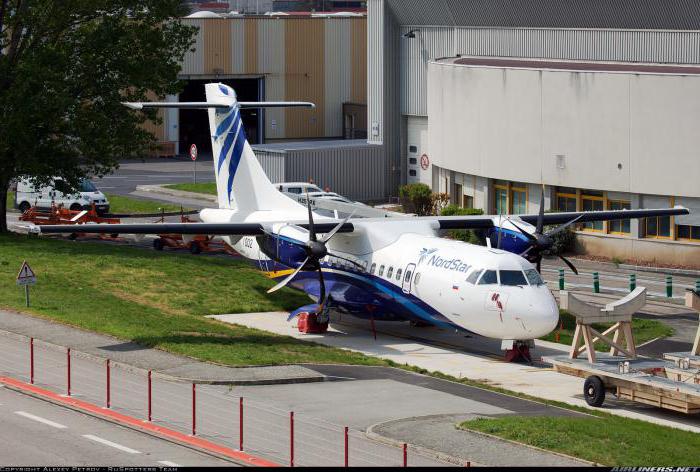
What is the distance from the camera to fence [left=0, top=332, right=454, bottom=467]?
74.4 feet

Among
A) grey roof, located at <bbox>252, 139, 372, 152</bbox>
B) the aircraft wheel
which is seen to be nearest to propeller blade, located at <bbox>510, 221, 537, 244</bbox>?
the aircraft wheel

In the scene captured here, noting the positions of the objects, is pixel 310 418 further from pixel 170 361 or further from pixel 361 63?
pixel 361 63

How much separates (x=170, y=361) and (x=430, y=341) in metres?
9.19

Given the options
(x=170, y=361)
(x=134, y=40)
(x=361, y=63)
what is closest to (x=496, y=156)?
(x=134, y=40)

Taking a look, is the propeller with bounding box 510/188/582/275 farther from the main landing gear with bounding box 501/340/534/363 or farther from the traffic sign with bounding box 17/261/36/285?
the traffic sign with bounding box 17/261/36/285

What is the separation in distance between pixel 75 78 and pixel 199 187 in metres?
22.3

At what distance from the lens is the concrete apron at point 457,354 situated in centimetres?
2855

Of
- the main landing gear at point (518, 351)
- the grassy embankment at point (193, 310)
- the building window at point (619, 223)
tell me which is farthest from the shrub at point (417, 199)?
the main landing gear at point (518, 351)

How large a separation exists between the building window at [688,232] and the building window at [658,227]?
1.40ft

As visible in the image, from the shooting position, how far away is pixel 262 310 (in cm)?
4059

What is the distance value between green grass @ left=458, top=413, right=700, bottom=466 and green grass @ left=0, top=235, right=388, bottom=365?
851 centimetres

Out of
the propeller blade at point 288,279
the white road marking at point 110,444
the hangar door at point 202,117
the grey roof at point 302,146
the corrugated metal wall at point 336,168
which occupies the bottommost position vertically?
the white road marking at point 110,444

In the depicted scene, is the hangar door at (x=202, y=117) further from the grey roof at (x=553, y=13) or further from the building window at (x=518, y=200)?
the building window at (x=518, y=200)

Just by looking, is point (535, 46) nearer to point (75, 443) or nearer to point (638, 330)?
point (638, 330)
